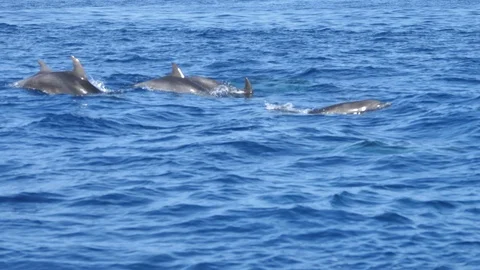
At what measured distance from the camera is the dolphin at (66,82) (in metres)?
24.8

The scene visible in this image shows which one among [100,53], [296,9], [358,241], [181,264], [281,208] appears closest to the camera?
[181,264]

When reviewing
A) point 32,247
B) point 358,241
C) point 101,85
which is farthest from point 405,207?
point 101,85

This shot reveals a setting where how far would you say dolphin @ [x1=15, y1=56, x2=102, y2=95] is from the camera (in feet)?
81.2

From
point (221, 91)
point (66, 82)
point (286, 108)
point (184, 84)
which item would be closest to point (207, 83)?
point (221, 91)

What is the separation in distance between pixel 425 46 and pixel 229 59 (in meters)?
6.41

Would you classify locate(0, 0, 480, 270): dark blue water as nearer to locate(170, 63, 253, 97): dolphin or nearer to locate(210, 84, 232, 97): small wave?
locate(170, 63, 253, 97): dolphin

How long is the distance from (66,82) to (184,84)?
2.73 m

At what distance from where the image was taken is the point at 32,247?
45.7 ft

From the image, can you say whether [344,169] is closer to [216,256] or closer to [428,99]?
[216,256]

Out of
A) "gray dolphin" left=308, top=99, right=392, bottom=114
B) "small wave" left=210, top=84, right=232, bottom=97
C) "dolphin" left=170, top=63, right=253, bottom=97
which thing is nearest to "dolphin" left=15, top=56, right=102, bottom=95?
"dolphin" left=170, top=63, right=253, bottom=97

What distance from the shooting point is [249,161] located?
61.1 ft

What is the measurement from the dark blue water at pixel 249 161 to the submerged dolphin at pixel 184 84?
1.40 feet

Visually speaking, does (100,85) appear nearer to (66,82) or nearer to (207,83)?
(66,82)

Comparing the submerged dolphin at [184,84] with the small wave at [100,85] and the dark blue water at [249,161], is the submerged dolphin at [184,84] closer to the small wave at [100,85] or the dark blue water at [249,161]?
the dark blue water at [249,161]
